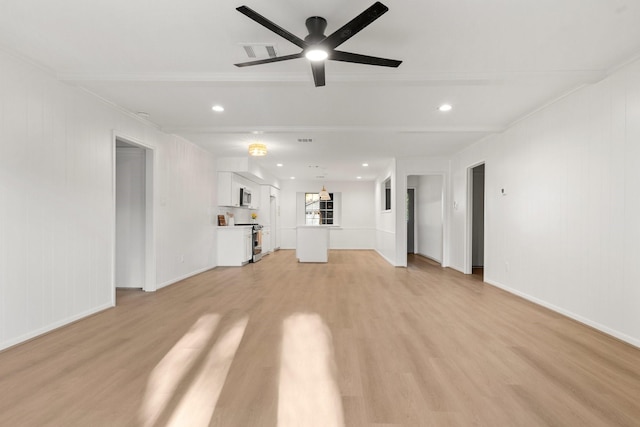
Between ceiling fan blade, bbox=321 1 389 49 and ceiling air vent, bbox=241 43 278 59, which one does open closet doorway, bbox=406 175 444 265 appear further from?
ceiling fan blade, bbox=321 1 389 49

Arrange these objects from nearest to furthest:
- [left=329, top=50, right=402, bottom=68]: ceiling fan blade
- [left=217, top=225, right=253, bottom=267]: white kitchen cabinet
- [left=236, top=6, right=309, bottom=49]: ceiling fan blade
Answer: [left=236, top=6, right=309, bottom=49]: ceiling fan blade < [left=329, top=50, right=402, bottom=68]: ceiling fan blade < [left=217, top=225, right=253, bottom=267]: white kitchen cabinet

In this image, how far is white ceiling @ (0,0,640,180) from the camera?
233 cm

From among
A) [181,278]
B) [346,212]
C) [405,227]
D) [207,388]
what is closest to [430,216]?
[405,227]

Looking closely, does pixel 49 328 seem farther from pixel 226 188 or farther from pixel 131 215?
pixel 226 188

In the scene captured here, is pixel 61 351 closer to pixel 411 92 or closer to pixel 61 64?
pixel 61 64

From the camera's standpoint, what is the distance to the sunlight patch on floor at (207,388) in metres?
1.78

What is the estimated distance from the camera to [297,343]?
9.37 ft

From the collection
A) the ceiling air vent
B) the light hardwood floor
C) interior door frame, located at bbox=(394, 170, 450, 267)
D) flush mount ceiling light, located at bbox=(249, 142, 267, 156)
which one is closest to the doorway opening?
interior door frame, located at bbox=(394, 170, 450, 267)

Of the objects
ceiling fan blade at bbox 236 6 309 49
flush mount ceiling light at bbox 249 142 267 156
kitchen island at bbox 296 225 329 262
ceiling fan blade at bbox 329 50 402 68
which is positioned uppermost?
ceiling fan blade at bbox 236 6 309 49

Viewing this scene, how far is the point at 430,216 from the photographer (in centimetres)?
916

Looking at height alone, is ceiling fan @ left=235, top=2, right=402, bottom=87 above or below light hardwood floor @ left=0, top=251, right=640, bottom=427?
above

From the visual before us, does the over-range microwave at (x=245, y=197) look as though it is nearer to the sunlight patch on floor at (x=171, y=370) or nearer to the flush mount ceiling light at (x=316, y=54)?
the sunlight patch on floor at (x=171, y=370)

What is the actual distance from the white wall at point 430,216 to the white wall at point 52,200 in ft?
22.4

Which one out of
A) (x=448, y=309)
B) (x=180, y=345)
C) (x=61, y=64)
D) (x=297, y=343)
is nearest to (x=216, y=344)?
(x=180, y=345)
